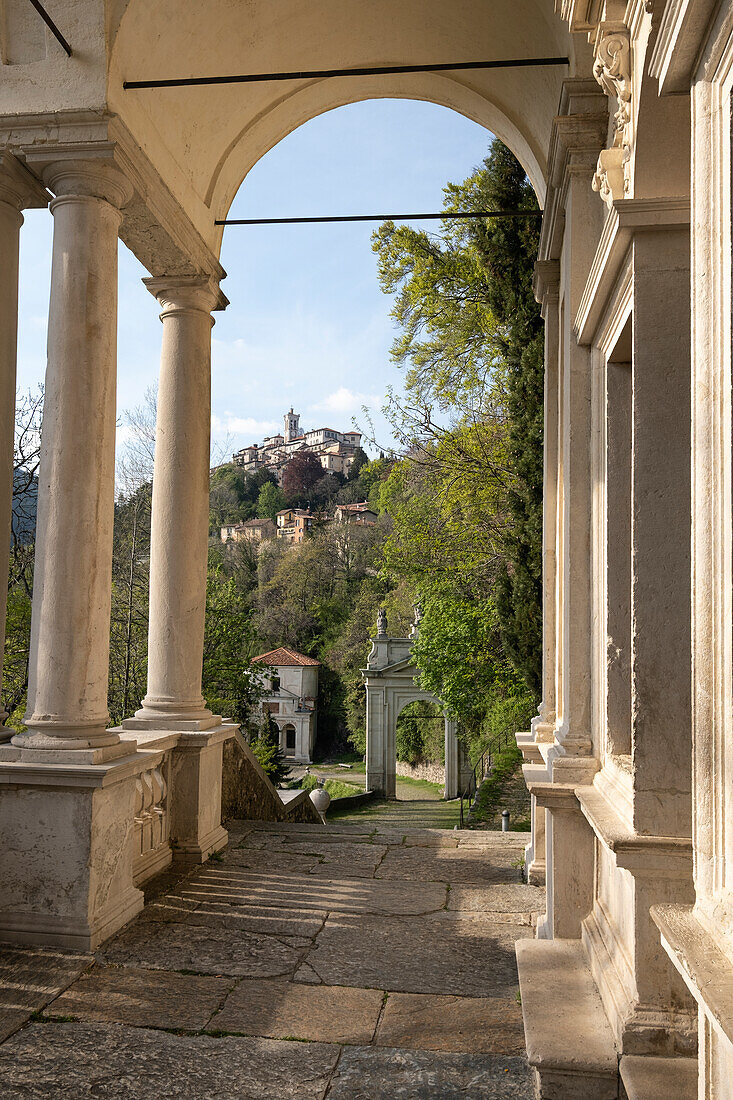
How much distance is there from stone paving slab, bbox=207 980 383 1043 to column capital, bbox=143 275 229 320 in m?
5.65

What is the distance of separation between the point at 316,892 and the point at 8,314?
4.70 metres

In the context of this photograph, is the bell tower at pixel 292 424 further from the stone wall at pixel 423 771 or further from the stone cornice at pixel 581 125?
the stone cornice at pixel 581 125

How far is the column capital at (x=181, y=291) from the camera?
7973 millimetres

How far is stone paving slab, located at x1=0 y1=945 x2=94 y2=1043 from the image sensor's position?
4.37m

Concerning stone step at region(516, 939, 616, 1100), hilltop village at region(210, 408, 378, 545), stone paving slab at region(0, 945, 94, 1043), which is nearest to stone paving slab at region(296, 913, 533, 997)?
stone step at region(516, 939, 616, 1100)

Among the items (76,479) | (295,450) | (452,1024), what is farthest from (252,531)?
(452,1024)

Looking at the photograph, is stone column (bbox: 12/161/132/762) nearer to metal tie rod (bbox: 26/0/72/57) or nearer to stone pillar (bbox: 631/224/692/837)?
metal tie rod (bbox: 26/0/72/57)

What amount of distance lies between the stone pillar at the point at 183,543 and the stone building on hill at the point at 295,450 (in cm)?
6363

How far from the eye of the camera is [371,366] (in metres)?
76.2

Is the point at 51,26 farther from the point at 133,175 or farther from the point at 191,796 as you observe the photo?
the point at 191,796

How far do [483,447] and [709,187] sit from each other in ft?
53.3

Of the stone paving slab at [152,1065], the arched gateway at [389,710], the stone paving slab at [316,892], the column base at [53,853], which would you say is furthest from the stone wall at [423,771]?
the stone paving slab at [152,1065]

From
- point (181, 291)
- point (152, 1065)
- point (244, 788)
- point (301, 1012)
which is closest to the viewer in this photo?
point (152, 1065)

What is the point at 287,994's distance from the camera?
467 centimetres
